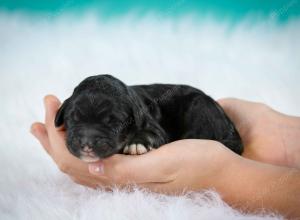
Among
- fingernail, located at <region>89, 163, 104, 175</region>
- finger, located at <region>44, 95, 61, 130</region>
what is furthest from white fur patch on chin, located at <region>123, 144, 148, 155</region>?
finger, located at <region>44, 95, 61, 130</region>

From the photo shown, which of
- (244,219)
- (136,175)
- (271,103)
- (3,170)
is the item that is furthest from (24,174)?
(271,103)

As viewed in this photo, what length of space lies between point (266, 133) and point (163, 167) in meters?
1.28

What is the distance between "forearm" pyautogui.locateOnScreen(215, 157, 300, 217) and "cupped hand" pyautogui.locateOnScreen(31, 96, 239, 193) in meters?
0.05

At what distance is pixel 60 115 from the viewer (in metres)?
3.23

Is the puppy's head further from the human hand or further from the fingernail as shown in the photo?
the human hand

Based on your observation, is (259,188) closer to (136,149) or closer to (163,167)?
(163,167)

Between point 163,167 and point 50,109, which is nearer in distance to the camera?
point 163,167

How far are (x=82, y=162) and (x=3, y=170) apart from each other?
2.98 feet

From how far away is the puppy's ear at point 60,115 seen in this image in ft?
10.5

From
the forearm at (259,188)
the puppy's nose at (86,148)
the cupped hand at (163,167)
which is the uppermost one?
the puppy's nose at (86,148)

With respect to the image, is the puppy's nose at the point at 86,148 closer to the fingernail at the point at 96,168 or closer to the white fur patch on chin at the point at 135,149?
the fingernail at the point at 96,168

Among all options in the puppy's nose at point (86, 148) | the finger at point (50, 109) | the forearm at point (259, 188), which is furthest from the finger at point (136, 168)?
the finger at point (50, 109)

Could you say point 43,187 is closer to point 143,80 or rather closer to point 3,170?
point 3,170

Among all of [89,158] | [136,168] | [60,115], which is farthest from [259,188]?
[60,115]
